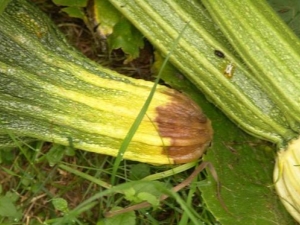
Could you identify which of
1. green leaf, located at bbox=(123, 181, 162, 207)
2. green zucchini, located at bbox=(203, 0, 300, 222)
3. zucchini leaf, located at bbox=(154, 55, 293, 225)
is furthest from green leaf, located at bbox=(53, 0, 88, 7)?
green leaf, located at bbox=(123, 181, 162, 207)

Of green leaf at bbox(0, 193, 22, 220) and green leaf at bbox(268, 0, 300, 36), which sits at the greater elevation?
green leaf at bbox(268, 0, 300, 36)

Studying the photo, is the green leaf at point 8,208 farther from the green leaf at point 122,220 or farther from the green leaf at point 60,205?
the green leaf at point 122,220

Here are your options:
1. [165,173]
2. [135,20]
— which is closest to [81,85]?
[135,20]

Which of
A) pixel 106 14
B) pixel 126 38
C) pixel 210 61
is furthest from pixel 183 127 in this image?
pixel 106 14

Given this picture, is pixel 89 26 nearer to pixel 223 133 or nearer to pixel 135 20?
pixel 135 20

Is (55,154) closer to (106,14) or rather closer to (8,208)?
(8,208)

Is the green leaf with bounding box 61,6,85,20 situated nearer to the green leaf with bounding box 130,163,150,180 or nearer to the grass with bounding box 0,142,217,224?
the grass with bounding box 0,142,217,224
